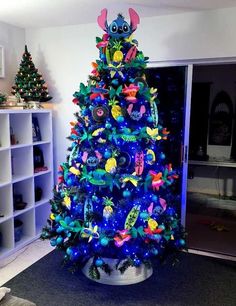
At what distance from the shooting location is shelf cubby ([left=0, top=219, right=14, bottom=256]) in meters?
3.06

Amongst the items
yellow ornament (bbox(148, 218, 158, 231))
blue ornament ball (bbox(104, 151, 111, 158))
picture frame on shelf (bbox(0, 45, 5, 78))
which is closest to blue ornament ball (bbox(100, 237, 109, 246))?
yellow ornament (bbox(148, 218, 158, 231))

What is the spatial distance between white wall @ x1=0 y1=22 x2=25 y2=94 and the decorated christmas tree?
1379 millimetres

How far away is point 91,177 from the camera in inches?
93.4

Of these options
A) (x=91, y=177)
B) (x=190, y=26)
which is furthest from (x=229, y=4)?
(x=91, y=177)

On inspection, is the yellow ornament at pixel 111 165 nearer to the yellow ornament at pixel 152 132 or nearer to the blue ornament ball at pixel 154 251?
the yellow ornament at pixel 152 132

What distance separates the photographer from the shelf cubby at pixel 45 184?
3.57 m

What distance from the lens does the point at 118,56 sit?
2.38 m

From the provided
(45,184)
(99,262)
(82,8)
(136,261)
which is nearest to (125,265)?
(136,261)

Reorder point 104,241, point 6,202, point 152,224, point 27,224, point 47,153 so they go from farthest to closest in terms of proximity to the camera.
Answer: point 47,153
point 27,224
point 6,202
point 152,224
point 104,241

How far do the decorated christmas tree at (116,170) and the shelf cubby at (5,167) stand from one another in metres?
0.82

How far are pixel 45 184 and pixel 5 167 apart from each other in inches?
28.2

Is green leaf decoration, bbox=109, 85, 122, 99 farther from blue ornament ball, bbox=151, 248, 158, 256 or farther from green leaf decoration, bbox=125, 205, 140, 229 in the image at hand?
blue ornament ball, bbox=151, 248, 158, 256

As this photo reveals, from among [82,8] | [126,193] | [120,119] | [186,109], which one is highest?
[82,8]

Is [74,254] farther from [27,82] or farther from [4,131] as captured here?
[27,82]
